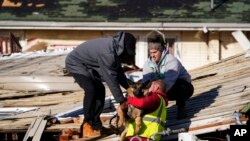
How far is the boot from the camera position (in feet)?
28.4

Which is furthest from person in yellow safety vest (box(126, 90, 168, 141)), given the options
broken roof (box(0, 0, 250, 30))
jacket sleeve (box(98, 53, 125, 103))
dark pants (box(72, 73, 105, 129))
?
broken roof (box(0, 0, 250, 30))

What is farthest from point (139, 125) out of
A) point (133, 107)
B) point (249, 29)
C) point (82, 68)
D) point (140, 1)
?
point (140, 1)

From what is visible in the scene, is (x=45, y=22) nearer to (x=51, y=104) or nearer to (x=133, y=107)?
(x=51, y=104)

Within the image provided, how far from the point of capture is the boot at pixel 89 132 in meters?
8.65

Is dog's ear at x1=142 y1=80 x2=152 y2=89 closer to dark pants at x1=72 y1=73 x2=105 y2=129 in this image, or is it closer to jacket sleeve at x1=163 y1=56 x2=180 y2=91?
jacket sleeve at x1=163 y1=56 x2=180 y2=91

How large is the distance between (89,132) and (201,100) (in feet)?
6.53

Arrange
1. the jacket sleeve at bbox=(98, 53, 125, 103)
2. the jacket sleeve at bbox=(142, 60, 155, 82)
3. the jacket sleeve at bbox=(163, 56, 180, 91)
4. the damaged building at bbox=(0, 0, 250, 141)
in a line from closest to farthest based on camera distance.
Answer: the jacket sleeve at bbox=(98, 53, 125, 103) < the jacket sleeve at bbox=(163, 56, 180, 91) < the jacket sleeve at bbox=(142, 60, 155, 82) < the damaged building at bbox=(0, 0, 250, 141)

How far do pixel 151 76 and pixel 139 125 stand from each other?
4.13 feet

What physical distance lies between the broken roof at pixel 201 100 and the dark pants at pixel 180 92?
8.5 inches

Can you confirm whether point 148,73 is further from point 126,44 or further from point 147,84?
point 126,44

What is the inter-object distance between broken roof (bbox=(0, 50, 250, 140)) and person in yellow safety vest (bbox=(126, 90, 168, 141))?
1.05 feet

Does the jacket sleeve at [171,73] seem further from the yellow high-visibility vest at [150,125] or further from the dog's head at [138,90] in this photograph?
the yellow high-visibility vest at [150,125]

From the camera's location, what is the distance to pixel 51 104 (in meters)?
11.0

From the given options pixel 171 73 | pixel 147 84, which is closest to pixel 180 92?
pixel 171 73
